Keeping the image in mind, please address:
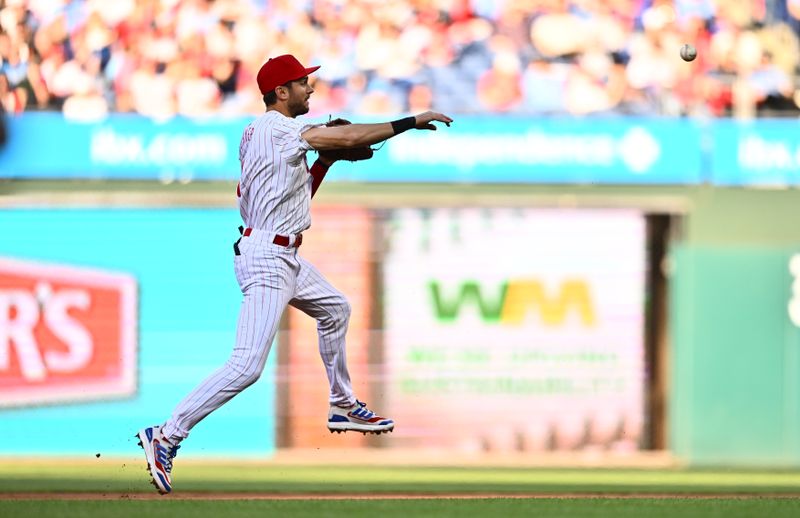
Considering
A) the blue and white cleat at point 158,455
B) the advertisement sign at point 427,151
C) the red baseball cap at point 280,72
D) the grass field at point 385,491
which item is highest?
the advertisement sign at point 427,151

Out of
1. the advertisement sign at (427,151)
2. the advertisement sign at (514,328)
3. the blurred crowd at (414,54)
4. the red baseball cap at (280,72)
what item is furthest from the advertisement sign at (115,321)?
the red baseball cap at (280,72)

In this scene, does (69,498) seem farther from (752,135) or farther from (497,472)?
(752,135)

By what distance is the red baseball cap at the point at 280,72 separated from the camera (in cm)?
646

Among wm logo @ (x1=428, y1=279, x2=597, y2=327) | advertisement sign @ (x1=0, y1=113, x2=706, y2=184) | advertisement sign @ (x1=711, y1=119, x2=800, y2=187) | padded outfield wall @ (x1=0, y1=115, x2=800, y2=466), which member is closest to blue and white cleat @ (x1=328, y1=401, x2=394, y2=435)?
padded outfield wall @ (x1=0, y1=115, x2=800, y2=466)

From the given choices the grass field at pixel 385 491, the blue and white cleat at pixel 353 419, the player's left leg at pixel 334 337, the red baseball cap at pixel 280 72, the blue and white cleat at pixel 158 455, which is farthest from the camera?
the grass field at pixel 385 491

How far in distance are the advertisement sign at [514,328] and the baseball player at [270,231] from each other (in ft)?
17.0

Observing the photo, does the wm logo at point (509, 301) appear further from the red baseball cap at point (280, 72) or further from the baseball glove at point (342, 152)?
the red baseball cap at point (280, 72)

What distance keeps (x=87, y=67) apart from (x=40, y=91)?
1.40ft

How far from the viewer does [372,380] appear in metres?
11.7

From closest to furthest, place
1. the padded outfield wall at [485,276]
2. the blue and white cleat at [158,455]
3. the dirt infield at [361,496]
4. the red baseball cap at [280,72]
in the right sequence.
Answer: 1. the blue and white cleat at [158,455]
2. the red baseball cap at [280,72]
3. the dirt infield at [361,496]
4. the padded outfield wall at [485,276]

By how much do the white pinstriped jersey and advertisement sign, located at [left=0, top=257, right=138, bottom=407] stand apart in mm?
5351

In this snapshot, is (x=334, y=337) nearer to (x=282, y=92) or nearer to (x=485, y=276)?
(x=282, y=92)

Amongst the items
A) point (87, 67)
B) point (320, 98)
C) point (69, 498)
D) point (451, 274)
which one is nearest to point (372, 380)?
point (451, 274)

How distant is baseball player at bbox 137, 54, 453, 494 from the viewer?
249 inches
